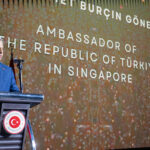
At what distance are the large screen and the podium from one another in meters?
1.30

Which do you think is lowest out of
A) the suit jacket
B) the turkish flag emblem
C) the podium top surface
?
the turkish flag emblem

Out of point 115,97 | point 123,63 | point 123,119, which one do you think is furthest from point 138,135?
point 123,63

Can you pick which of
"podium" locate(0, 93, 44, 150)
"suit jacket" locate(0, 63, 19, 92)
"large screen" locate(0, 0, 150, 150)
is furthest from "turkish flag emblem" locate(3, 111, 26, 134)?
"large screen" locate(0, 0, 150, 150)

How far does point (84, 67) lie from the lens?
Answer: 320 cm

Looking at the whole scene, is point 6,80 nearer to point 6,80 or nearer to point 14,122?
point 6,80

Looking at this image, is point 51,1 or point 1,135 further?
point 51,1

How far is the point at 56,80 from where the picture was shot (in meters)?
3.00

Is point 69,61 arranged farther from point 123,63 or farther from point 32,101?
point 32,101

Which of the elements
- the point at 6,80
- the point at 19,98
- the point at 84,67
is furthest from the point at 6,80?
the point at 84,67

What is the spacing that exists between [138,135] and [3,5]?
2313mm

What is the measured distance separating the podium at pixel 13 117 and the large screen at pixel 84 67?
130 centimetres

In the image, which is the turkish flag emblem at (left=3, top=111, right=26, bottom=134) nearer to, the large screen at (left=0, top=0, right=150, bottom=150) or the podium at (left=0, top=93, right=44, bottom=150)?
the podium at (left=0, top=93, right=44, bottom=150)

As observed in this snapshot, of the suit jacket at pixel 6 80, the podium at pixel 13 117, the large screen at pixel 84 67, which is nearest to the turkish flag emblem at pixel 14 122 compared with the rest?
the podium at pixel 13 117

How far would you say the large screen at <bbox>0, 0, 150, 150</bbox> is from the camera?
285 centimetres
